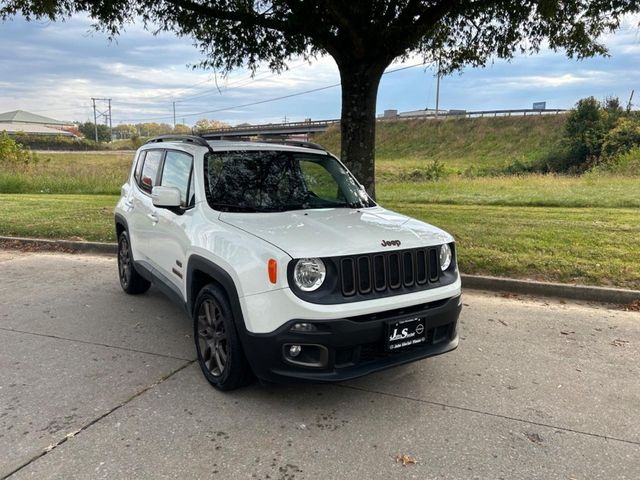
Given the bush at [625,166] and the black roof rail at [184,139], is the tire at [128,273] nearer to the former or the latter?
the black roof rail at [184,139]

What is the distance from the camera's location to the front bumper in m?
3.14

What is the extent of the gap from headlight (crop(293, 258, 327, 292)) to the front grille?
0.42 ft

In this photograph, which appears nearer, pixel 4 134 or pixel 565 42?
pixel 565 42

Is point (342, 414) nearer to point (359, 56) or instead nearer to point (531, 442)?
point (531, 442)

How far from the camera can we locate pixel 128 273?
6039 mm

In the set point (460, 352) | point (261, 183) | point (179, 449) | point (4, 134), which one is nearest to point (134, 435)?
point (179, 449)

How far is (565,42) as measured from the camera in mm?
8047

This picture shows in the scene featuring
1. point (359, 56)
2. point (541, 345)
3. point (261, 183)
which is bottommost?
point (541, 345)

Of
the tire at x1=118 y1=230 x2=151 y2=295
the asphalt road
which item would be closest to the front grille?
the asphalt road

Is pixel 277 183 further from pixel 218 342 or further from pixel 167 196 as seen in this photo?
pixel 218 342

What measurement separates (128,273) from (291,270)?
3575mm

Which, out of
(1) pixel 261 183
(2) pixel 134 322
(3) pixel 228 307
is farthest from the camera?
(2) pixel 134 322

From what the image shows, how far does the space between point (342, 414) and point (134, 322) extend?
2.71 m

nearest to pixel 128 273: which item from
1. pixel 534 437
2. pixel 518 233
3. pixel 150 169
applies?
pixel 150 169
